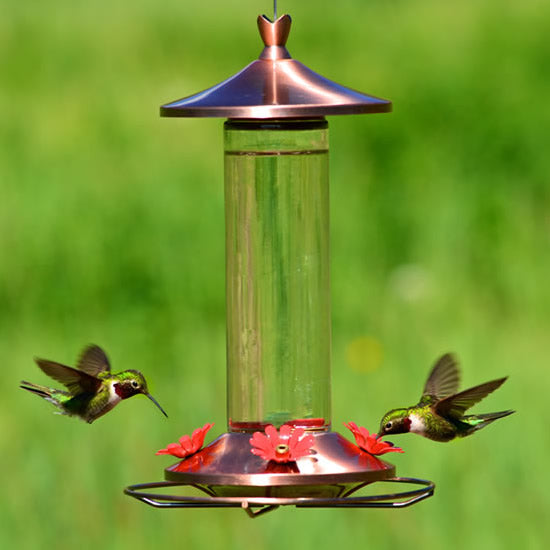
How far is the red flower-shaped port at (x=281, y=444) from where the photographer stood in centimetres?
463

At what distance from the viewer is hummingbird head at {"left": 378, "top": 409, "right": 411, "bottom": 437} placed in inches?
201

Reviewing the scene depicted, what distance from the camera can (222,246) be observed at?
47.4ft

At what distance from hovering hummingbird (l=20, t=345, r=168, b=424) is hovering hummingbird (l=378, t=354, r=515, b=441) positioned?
74cm

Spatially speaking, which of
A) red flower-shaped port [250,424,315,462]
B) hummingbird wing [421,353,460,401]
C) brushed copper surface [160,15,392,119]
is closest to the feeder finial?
brushed copper surface [160,15,392,119]

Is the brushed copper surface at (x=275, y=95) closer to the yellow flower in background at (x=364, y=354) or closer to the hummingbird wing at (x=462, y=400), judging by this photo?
the hummingbird wing at (x=462, y=400)

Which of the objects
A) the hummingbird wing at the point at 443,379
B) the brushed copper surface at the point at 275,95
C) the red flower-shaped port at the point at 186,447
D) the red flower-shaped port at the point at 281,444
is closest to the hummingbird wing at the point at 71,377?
the red flower-shaped port at the point at 186,447

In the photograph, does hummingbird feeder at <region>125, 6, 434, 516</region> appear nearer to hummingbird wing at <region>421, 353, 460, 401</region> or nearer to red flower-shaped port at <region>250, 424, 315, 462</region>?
red flower-shaped port at <region>250, 424, 315, 462</region>

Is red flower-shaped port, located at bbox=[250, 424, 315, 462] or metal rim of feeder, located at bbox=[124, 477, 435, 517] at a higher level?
red flower-shaped port, located at bbox=[250, 424, 315, 462]

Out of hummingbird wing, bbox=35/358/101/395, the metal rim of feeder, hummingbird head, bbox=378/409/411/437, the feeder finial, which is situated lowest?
the metal rim of feeder

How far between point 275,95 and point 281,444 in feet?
3.12

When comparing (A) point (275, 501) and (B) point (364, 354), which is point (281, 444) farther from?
(B) point (364, 354)

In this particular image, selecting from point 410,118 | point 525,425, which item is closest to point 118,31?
point 410,118

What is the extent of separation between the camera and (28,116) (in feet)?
52.7

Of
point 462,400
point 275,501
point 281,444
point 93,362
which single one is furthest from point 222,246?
point 275,501
